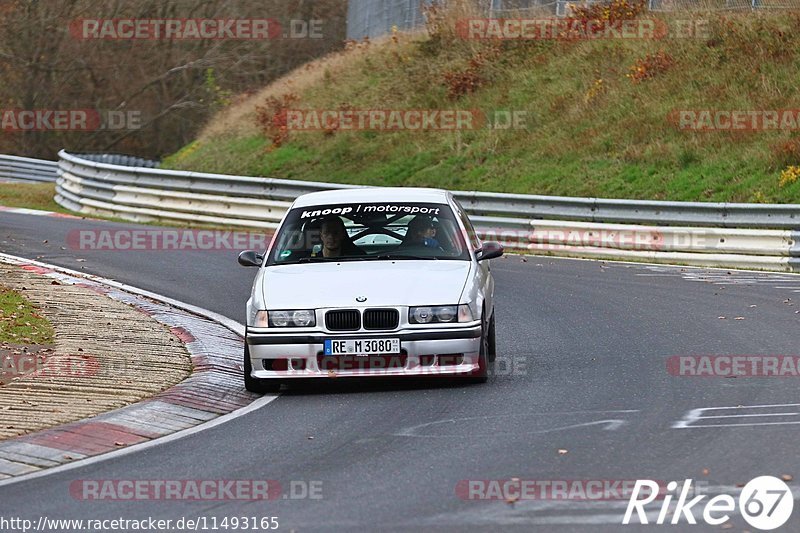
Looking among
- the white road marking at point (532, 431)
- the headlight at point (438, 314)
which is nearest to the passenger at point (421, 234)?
the headlight at point (438, 314)

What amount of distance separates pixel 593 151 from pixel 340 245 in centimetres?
1747

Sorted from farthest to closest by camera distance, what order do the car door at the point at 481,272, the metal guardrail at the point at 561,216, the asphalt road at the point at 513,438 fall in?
1. the metal guardrail at the point at 561,216
2. the car door at the point at 481,272
3. the asphalt road at the point at 513,438

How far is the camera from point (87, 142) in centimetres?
4853

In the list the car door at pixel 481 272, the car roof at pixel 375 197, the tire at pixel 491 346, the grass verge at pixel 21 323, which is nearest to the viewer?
the car door at pixel 481 272

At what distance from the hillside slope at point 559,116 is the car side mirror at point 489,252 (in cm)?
1272

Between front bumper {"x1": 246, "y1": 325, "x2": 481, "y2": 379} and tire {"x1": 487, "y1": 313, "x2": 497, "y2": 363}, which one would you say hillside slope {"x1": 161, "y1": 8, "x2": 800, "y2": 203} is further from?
front bumper {"x1": 246, "y1": 325, "x2": 481, "y2": 379}

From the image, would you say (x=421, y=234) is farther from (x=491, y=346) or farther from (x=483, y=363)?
(x=483, y=363)

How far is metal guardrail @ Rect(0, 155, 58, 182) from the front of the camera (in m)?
39.3

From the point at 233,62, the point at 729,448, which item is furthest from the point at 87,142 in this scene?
the point at 729,448

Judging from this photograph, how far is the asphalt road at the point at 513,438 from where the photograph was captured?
22.2 feet

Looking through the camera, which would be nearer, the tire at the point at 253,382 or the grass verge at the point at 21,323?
the tire at the point at 253,382

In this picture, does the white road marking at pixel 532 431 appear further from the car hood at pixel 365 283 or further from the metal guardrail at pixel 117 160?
the metal guardrail at pixel 117 160

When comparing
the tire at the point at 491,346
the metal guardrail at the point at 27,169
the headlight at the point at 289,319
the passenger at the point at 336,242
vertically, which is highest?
the metal guardrail at the point at 27,169

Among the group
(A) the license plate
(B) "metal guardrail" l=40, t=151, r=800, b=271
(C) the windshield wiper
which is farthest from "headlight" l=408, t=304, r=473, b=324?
(B) "metal guardrail" l=40, t=151, r=800, b=271
